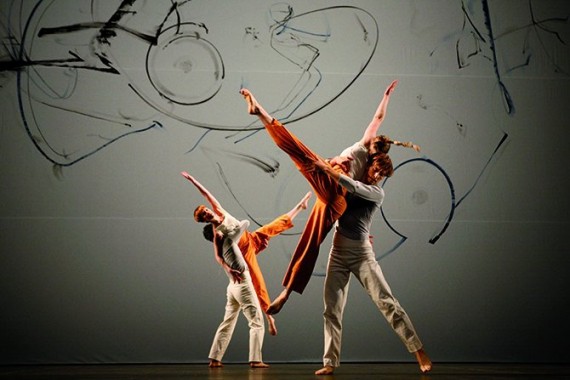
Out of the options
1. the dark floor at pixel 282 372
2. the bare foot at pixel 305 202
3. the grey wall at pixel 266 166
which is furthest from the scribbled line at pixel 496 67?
the dark floor at pixel 282 372

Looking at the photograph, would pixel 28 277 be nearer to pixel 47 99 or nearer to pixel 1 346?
pixel 1 346

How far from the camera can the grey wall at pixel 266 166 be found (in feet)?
18.0

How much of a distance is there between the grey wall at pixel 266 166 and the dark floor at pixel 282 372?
1.02 ft

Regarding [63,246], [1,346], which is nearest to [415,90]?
[63,246]

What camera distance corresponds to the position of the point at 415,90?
227 inches

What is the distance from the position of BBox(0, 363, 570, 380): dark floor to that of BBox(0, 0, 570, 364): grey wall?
31 cm

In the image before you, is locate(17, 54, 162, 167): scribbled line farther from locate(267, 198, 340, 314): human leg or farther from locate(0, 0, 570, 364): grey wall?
locate(267, 198, 340, 314): human leg

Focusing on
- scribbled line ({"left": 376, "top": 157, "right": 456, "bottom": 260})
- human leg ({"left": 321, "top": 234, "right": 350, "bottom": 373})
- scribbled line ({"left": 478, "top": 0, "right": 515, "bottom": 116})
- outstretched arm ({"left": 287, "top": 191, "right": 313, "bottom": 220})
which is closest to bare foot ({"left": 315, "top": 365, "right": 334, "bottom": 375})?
human leg ({"left": 321, "top": 234, "right": 350, "bottom": 373})

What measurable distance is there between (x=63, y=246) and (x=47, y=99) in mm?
1191

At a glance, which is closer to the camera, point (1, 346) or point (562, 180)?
point (1, 346)

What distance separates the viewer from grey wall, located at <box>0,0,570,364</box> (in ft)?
18.0

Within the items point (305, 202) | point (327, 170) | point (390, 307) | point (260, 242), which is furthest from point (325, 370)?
point (305, 202)

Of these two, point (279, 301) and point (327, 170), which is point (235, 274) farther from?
point (327, 170)

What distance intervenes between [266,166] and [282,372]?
71.5 inches
